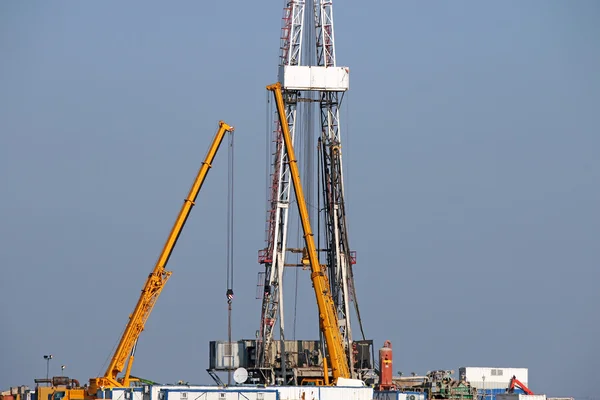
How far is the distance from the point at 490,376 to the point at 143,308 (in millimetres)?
47837

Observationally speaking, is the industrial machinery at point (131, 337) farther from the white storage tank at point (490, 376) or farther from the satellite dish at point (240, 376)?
the white storage tank at point (490, 376)

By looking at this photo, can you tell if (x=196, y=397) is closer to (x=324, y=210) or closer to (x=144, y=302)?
(x=144, y=302)

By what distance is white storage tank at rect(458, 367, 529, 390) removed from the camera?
17550 cm

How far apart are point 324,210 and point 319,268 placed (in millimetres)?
11410

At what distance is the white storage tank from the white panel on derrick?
38305mm

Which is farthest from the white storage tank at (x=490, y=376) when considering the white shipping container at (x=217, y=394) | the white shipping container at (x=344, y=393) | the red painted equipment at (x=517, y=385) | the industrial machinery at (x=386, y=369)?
the white shipping container at (x=217, y=394)

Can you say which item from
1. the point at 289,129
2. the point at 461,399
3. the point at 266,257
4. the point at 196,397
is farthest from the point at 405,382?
the point at 196,397

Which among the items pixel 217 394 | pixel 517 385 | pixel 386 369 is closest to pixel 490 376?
pixel 517 385

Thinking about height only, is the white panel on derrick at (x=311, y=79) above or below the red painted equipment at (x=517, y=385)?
above

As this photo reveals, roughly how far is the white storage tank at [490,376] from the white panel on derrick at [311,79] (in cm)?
3830

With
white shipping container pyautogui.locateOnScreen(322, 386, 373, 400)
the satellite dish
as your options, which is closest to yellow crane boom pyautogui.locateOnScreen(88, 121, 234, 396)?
the satellite dish

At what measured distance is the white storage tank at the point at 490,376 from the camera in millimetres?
175500

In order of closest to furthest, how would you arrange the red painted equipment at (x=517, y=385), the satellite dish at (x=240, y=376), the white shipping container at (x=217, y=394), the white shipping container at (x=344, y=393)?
1. the white shipping container at (x=217, y=394)
2. the white shipping container at (x=344, y=393)
3. the satellite dish at (x=240, y=376)
4. the red painted equipment at (x=517, y=385)

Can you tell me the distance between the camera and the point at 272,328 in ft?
527
